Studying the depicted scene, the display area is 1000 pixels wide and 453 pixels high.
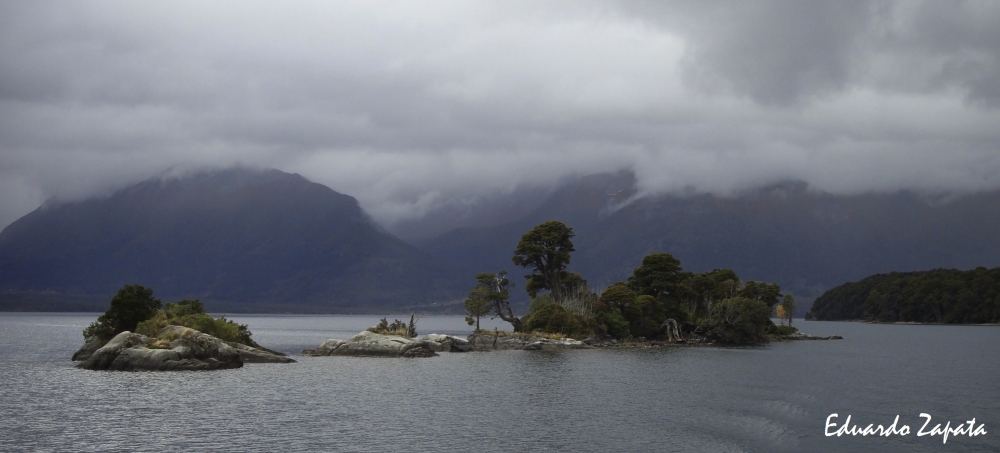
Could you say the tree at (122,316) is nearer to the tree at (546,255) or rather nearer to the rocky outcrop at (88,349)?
the rocky outcrop at (88,349)

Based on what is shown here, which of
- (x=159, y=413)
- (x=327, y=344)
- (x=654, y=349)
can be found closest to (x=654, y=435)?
(x=159, y=413)

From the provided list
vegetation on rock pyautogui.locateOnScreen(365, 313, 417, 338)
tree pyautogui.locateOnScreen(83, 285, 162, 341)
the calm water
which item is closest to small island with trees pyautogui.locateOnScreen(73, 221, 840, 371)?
tree pyautogui.locateOnScreen(83, 285, 162, 341)

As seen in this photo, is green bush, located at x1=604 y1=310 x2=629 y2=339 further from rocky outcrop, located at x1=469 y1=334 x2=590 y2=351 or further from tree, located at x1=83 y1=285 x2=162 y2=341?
tree, located at x1=83 y1=285 x2=162 y2=341

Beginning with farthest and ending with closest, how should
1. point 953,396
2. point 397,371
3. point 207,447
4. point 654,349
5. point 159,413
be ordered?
point 654,349 → point 397,371 → point 953,396 → point 159,413 → point 207,447

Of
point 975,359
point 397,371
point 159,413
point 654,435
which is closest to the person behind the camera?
point 654,435

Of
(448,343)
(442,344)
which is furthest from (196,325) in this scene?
(448,343)

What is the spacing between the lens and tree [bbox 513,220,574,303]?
13450cm

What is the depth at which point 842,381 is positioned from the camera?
7438 cm

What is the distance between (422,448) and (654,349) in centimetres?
8037

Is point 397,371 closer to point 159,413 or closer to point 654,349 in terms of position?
point 159,413

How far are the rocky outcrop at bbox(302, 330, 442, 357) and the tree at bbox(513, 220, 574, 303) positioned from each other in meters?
34.6

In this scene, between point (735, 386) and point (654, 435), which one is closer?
point (654, 435)

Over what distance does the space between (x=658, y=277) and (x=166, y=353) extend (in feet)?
288

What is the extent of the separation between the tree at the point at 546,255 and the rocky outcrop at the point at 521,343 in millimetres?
18015
